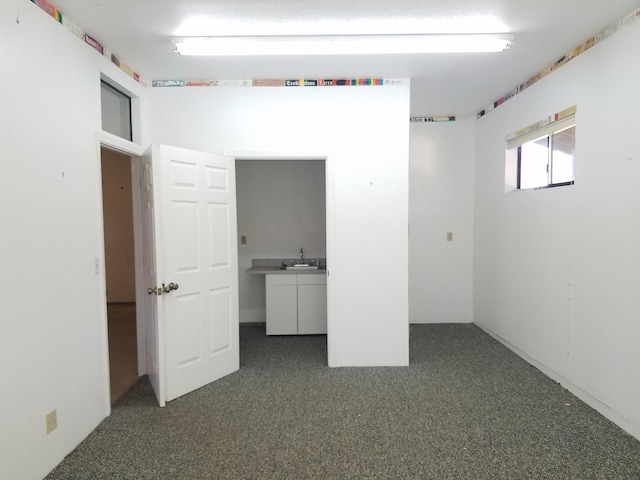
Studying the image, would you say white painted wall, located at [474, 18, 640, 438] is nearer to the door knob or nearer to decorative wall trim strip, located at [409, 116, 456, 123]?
decorative wall trim strip, located at [409, 116, 456, 123]

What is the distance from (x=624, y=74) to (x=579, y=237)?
1.18 m

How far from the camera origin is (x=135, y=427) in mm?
2520

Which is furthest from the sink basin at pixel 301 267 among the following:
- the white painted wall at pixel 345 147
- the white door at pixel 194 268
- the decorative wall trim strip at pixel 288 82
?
the decorative wall trim strip at pixel 288 82

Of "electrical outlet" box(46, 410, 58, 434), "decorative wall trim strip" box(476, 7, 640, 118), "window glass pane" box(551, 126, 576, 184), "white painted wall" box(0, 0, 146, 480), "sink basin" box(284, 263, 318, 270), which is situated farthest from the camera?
"sink basin" box(284, 263, 318, 270)

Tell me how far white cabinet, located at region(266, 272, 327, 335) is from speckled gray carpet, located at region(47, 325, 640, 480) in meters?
0.94

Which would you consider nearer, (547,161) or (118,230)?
(547,161)

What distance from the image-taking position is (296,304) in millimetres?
4410

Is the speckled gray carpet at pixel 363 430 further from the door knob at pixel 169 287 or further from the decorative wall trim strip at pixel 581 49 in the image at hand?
the decorative wall trim strip at pixel 581 49

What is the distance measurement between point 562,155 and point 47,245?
399 centimetres

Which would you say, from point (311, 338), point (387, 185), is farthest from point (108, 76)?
point (311, 338)

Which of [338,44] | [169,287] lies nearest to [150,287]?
[169,287]

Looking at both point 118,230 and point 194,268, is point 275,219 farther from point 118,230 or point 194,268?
point 118,230

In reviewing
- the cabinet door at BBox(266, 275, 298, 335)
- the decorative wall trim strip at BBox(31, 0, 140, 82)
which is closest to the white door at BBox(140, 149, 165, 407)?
the decorative wall trim strip at BBox(31, 0, 140, 82)

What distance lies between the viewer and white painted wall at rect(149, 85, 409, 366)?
11.1 feet
